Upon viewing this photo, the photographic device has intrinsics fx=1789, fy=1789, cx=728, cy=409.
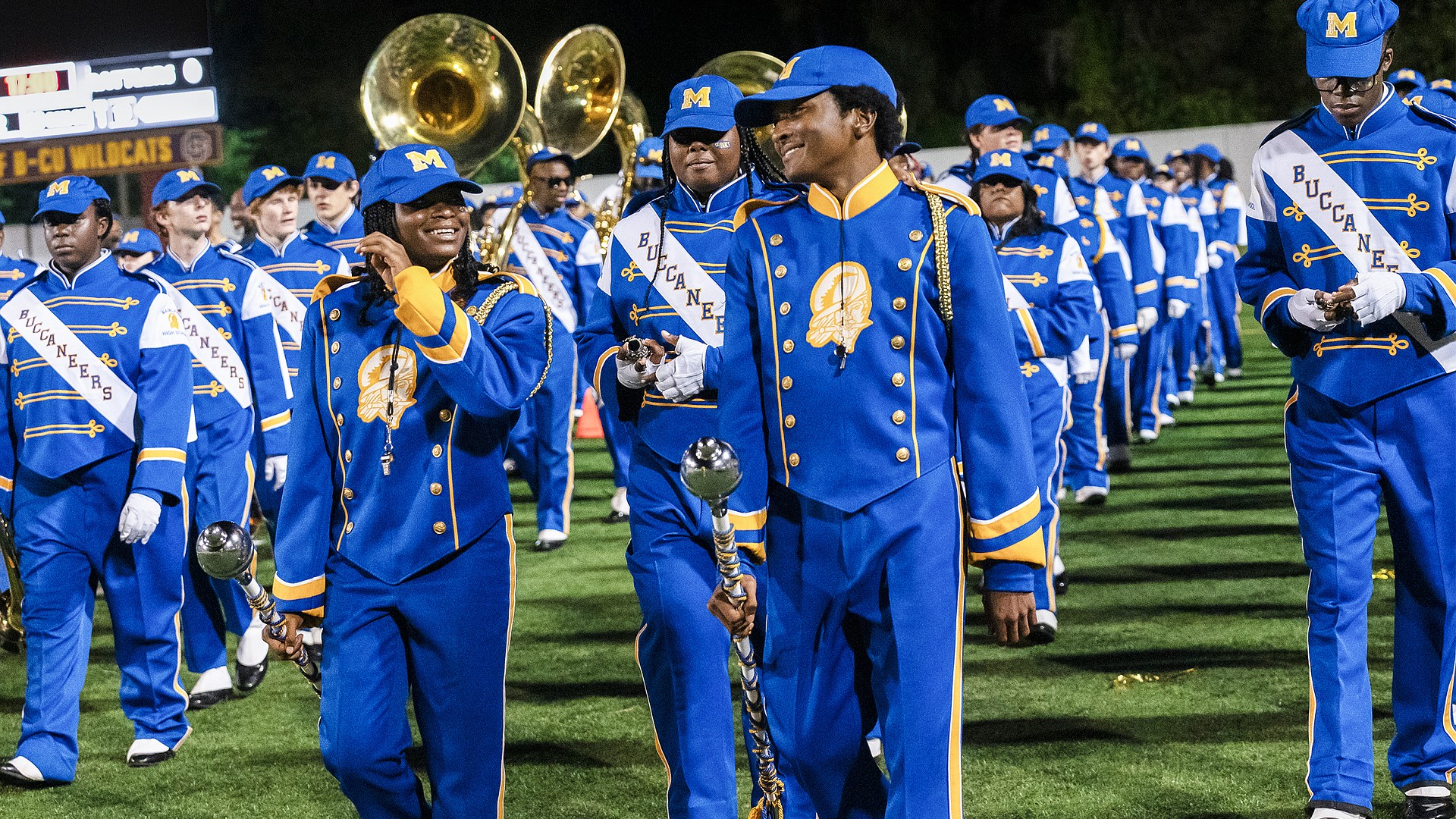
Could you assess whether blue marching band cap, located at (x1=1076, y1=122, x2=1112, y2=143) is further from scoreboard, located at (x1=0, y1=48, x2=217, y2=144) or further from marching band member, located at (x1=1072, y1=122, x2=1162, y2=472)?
scoreboard, located at (x1=0, y1=48, x2=217, y2=144)

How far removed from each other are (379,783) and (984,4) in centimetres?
4218

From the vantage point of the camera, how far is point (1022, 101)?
144 feet

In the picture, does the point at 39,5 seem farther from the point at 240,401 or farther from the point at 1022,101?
the point at 1022,101

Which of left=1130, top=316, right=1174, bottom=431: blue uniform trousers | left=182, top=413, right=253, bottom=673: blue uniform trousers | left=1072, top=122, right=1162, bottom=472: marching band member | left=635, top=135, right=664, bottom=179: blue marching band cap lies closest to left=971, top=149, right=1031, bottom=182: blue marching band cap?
left=182, top=413, right=253, bottom=673: blue uniform trousers

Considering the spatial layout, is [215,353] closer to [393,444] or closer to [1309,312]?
[393,444]

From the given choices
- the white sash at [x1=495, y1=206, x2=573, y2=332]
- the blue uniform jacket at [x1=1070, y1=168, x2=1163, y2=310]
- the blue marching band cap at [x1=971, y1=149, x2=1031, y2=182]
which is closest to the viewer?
the blue marching band cap at [x1=971, y1=149, x2=1031, y2=182]

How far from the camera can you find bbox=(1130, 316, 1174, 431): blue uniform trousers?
15.6 m

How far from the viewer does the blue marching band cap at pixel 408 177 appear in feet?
14.3

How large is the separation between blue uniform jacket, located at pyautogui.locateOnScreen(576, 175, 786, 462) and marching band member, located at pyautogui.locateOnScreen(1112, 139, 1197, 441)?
10464mm

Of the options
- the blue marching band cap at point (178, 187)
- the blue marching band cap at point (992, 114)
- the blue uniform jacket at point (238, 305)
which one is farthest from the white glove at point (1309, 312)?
the blue marching band cap at point (178, 187)

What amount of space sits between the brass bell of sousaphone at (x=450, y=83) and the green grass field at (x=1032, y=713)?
4.99 m

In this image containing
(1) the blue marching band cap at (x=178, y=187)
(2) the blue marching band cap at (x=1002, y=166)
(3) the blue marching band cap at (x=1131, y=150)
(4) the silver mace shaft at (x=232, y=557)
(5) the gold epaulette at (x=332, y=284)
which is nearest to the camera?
(4) the silver mace shaft at (x=232, y=557)

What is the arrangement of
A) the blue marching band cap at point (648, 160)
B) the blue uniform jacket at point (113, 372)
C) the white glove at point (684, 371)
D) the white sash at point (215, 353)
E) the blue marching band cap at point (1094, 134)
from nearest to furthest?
the white glove at point (684, 371) < the blue uniform jacket at point (113, 372) < the white sash at point (215, 353) < the blue marching band cap at point (648, 160) < the blue marching band cap at point (1094, 134)

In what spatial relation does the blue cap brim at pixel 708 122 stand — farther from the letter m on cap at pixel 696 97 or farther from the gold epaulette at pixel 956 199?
the gold epaulette at pixel 956 199
